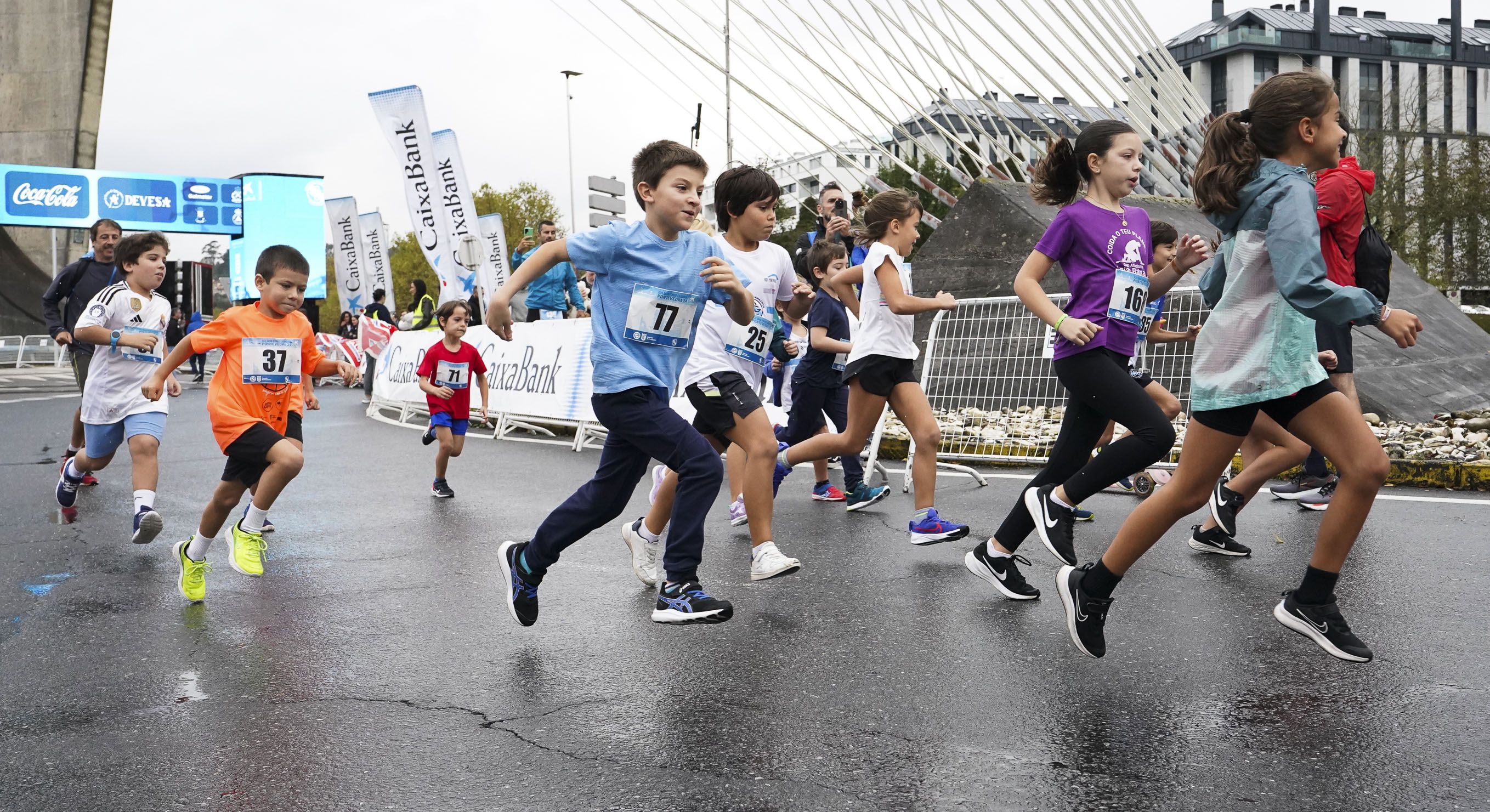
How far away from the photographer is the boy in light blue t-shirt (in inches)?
180

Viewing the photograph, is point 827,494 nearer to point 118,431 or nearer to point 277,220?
point 118,431

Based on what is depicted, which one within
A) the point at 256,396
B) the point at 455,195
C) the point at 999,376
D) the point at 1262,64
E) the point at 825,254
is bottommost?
the point at 256,396

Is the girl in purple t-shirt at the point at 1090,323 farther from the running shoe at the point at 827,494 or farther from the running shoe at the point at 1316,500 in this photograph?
the running shoe at the point at 827,494

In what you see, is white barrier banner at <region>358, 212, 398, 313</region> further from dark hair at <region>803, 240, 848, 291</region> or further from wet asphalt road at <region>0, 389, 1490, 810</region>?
wet asphalt road at <region>0, 389, 1490, 810</region>

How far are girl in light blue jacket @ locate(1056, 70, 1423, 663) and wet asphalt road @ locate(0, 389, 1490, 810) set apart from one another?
0.28 metres

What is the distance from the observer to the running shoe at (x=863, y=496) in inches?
310

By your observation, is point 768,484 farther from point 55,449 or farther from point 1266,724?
point 55,449

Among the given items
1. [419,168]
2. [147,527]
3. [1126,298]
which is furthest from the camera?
[419,168]

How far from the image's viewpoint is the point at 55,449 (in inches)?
502

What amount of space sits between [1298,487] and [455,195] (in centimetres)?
1665

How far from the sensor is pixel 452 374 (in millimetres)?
9367

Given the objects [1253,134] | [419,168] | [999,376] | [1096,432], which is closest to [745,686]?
[1096,432]

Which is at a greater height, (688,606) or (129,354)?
(129,354)

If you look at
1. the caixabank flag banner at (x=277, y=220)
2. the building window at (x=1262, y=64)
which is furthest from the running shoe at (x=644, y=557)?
the building window at (x=1262, y=64)
